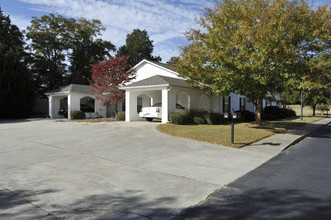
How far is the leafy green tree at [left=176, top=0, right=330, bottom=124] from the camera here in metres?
12.1

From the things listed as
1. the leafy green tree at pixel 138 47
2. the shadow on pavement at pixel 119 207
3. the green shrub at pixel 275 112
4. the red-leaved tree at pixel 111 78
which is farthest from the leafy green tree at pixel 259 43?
the leafy green tree at pixel 138 47

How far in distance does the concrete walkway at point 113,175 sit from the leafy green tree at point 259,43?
4.60 meters

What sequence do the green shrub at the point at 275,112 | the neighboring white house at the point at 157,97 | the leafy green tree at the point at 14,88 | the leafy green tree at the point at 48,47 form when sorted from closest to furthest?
the neighboring white house at the point at 157,97
the leafy green tree at the point at 14,88
the green shrub at the point at 275,112
the leafy green tree at the point at 48,47

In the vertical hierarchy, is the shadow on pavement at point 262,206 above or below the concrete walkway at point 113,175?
below

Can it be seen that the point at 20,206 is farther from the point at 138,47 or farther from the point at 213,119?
the point at 138,47

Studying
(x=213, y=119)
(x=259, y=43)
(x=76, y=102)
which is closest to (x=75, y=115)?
(x=76, y=102)

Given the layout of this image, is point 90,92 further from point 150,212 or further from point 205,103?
point 150,212

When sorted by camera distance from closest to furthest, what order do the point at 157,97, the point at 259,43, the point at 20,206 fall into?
1. the point at 20,206
2. the point at 259,43
3. the point at 157,97

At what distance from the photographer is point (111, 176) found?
17.7ft

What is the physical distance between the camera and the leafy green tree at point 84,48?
130ft

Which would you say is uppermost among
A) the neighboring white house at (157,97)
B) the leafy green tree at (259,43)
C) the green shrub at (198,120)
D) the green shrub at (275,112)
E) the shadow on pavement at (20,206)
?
the leafy green tree at (259,43)

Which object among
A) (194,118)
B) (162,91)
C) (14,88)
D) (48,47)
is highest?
(48,47)

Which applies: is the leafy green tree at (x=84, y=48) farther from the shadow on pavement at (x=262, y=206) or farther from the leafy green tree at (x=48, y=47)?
the shadow on pavement at (x=262, y=206)

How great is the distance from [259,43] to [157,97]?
37.9 feet
